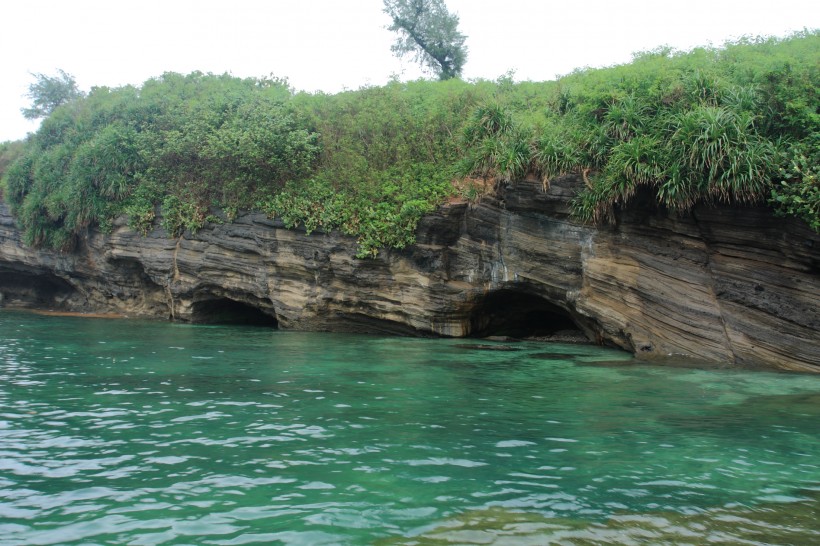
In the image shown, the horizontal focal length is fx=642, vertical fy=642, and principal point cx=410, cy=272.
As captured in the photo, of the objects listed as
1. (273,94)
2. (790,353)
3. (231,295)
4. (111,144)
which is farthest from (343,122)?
(790,353)

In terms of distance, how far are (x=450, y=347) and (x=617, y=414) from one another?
8260 mm

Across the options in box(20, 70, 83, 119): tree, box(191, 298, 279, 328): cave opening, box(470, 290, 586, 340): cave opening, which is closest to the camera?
box(470, 290, 586, 340): cave opening

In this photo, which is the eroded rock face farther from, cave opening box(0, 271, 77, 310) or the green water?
cave opening box(0, 271, 77, 310)

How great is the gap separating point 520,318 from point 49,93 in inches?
1537

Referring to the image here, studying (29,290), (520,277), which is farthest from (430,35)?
(29,290)

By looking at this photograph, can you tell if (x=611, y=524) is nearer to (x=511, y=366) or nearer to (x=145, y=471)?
(x=145, y=471)

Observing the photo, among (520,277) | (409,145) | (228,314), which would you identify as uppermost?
(409,145)

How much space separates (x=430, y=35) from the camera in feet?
119

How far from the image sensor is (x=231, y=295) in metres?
24.3

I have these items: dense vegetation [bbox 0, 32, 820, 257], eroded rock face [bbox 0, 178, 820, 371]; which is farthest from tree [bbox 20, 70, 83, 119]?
eroded rock face [bbox 0, 178, 820, 371]

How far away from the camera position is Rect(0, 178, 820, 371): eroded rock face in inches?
535

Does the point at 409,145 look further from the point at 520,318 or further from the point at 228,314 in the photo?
the point at 228,314

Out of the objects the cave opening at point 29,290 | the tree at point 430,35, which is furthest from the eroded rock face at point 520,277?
the tree at point 430,35

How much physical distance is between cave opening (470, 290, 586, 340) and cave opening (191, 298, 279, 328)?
9346 mm
